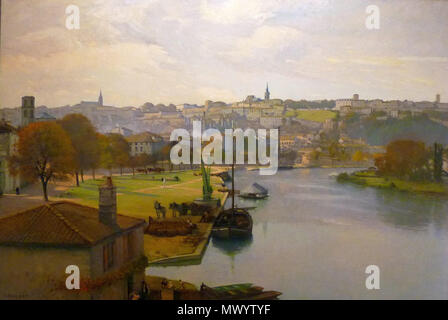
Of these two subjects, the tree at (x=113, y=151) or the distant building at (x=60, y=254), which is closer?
the distant building at (x=60, y=254)

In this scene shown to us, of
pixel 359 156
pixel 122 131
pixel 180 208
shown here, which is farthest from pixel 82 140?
pixel 359 156

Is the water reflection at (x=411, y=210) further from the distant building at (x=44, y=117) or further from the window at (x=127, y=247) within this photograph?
the distant building at (x=44, y=117)

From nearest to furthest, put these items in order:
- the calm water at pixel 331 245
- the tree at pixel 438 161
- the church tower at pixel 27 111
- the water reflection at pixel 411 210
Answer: the calm water at pixel 331 245 < the church tower at pixel 27 111 < the water reflection at pixel 411 210 < the tree at pixel 438 161

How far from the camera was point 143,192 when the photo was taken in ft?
23.6

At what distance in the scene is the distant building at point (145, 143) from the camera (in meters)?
7.38

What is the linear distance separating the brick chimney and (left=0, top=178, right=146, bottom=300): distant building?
13 mm

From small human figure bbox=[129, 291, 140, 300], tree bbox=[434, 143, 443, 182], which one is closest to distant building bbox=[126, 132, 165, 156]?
small human figure bbox=[129, 291, 140, 300]

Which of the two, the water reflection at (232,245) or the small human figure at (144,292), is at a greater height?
the water reflection at (232,245)

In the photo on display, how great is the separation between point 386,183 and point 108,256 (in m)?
4.58

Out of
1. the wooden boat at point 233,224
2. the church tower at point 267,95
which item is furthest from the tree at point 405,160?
the wooden boat at point 233,224

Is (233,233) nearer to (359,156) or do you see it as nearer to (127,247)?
(127,247)

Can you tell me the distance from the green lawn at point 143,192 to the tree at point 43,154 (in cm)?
37

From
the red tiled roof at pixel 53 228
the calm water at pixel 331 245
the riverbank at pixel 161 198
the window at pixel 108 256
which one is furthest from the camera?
the riverbank at pixel 161 198

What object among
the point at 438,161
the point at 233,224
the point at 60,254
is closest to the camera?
the point at 60,254
